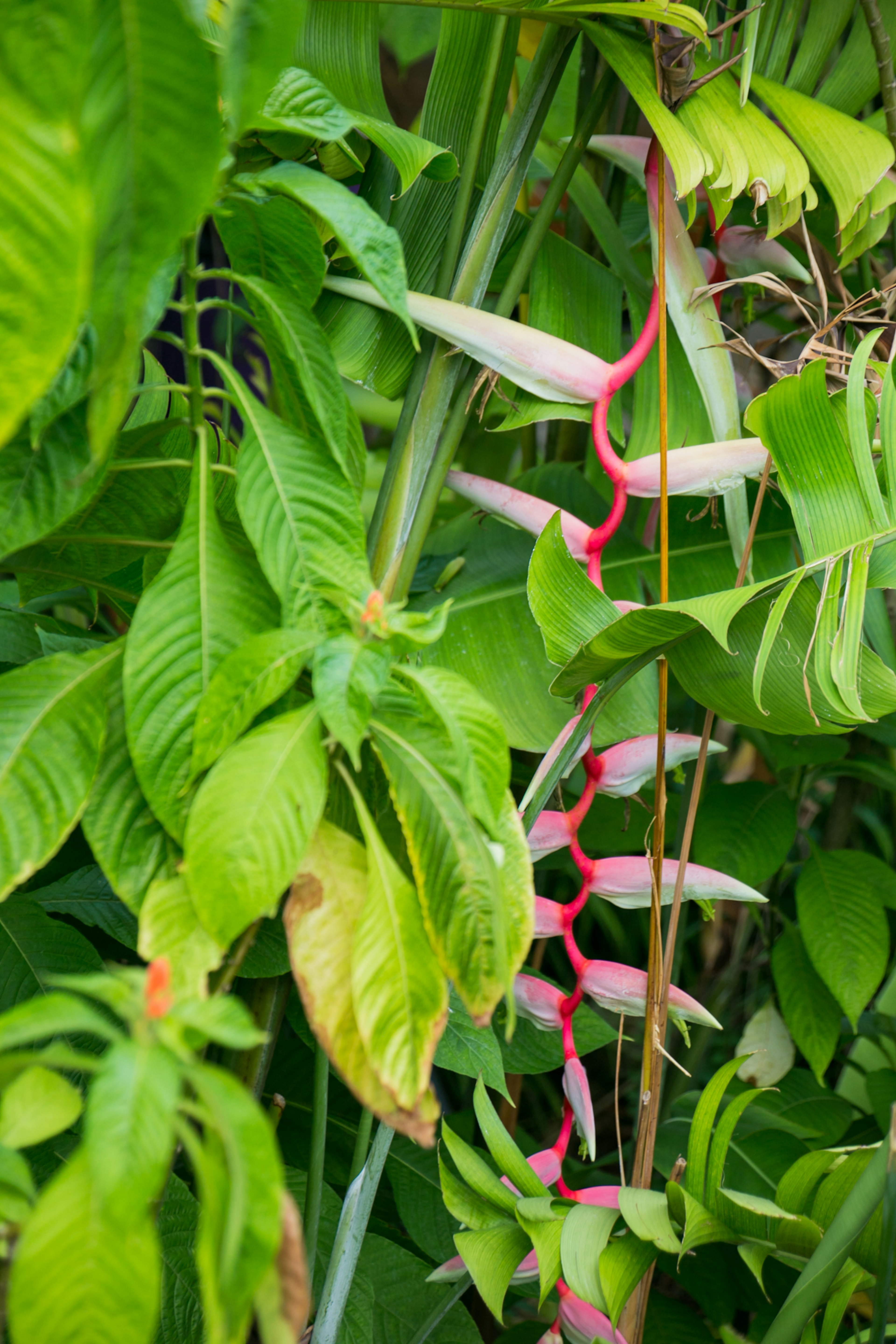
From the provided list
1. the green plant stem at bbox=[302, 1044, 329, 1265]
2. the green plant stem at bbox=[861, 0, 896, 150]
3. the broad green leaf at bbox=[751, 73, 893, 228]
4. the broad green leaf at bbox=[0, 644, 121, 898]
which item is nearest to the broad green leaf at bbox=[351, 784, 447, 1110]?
the broad green leaf at bbox=[0, 644, 121, 898]

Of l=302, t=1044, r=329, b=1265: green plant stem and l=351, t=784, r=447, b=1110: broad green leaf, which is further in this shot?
l=302, t=1044, r=329, b=1265: green plant stem

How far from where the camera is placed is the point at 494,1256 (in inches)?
19.8

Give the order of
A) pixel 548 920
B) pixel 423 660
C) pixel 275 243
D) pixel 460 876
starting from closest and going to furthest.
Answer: pixel 460 876 → pixel 275 243 → pixel 548 920 → pixel 423 660

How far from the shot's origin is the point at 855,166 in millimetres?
574

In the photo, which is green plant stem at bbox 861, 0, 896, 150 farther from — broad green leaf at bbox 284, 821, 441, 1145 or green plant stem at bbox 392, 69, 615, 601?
broad green leaf at bbox 284, 821, 441, 1145

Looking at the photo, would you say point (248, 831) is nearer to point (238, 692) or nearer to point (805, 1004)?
point (238, 692)

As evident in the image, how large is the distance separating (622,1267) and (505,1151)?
8cm

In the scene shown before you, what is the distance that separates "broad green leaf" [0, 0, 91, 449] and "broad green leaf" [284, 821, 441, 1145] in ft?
0.61

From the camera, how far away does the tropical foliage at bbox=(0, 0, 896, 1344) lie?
0.86 feet

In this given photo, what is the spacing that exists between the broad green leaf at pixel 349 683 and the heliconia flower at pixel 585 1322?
365mm

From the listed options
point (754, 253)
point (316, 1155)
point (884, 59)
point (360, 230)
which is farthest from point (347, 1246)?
point (884, 59)

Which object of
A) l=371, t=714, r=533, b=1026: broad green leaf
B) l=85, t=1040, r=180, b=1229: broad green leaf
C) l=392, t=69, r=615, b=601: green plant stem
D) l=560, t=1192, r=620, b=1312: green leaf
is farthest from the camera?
l=392, t=69, r=615, b=601: green plant stem

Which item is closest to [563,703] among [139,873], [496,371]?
[496,371]

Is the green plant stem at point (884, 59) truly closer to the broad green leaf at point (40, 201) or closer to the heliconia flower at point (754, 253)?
the heliconia flower at point (754, 253)
